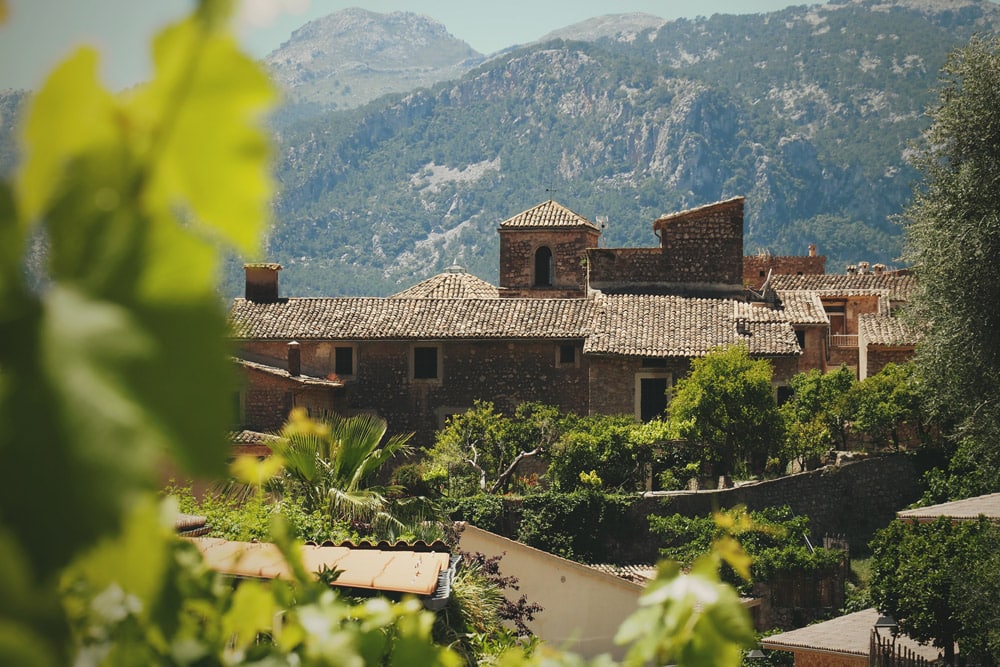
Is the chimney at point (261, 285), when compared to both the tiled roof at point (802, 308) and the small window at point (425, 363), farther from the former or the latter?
the tiled roof at point (802, 308)

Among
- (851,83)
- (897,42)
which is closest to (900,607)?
(851,83)

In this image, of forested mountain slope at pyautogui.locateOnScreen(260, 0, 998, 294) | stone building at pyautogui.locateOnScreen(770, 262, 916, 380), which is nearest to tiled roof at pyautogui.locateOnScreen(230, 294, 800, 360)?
stone building at pyautogui.locateOnScreen(770, 262, 916, 380)

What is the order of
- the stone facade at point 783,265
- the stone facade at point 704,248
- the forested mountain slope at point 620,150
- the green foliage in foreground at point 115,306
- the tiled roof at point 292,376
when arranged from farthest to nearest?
the forested mountain slope at point 620,150, the stone facade at point 783,265, the stone facade at point 704,248, the tiled roof at point 292,376, the green foliage in foreground at point 115,306

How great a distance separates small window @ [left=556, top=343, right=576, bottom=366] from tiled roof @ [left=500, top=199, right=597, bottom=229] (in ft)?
27.5

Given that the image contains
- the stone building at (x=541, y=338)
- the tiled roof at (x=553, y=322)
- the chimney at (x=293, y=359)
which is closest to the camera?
the tiled roof at (x=553, y=322)

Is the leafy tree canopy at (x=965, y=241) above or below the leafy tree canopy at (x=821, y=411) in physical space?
above

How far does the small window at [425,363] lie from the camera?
99.1 feet

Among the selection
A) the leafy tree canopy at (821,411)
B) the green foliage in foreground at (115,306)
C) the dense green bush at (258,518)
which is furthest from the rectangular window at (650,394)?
the green foliage in foreground at (115,306)

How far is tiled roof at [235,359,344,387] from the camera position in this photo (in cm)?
2828

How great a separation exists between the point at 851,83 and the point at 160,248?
510 ft

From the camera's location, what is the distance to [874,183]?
12381cm

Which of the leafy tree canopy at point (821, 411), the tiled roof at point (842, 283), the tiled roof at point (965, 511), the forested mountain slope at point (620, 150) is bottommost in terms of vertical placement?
the tiled roof at point (965, 511)

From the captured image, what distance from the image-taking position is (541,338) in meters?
29.2

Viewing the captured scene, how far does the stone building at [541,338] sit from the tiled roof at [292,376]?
59mm
